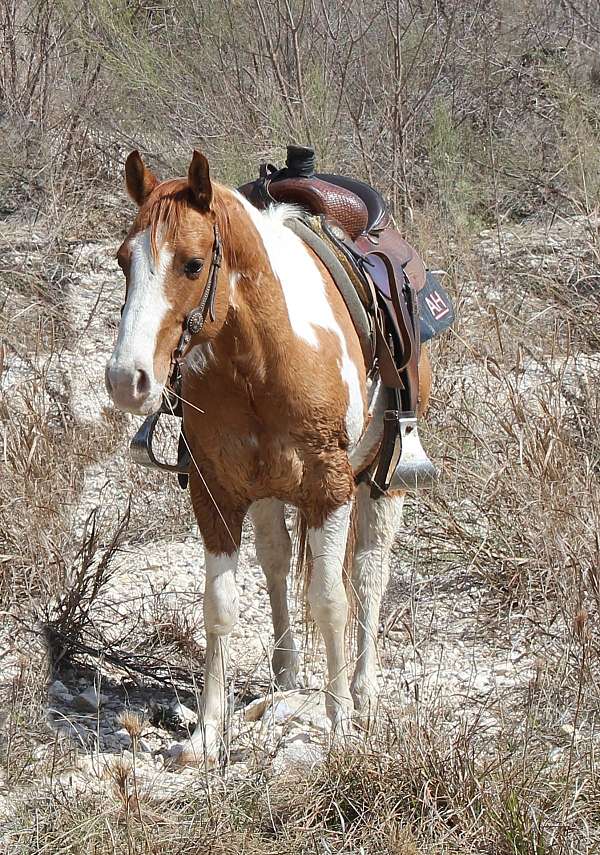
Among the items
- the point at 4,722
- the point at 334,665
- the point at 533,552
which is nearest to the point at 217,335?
the point at 334,665

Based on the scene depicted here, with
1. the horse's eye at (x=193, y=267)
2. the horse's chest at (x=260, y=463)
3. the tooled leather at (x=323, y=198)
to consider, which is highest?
the tooled leather at (x=323, y=198)

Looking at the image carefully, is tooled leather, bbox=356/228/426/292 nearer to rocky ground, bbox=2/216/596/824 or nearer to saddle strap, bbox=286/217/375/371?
saddle strap, bbox=286/217/375/371

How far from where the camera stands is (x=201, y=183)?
2514 millimetres

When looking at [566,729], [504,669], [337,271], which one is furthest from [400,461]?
[566,729]

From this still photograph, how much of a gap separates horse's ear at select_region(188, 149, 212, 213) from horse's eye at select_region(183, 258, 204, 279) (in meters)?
0.14

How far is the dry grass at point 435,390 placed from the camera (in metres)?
2.41

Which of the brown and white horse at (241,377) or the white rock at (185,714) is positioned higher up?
the brown and white horse at (241,377)

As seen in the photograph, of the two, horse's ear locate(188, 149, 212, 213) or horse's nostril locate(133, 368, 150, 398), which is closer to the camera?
horse's nostril locate(133, 368, 150, 398)

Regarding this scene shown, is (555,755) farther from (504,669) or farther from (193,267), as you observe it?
(193,267)

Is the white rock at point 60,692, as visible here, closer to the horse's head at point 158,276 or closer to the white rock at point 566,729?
the horse's head at point 158,276

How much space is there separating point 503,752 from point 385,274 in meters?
1.54

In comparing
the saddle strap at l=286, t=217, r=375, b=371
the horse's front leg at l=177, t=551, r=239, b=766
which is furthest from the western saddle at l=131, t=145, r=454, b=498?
the horse's front leg at l=177, t=551, r=239, b=766

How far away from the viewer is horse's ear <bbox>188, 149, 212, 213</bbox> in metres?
2.48

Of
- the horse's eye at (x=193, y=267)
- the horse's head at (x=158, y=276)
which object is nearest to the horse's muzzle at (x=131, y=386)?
the horse's head at (x=158, y=276)
